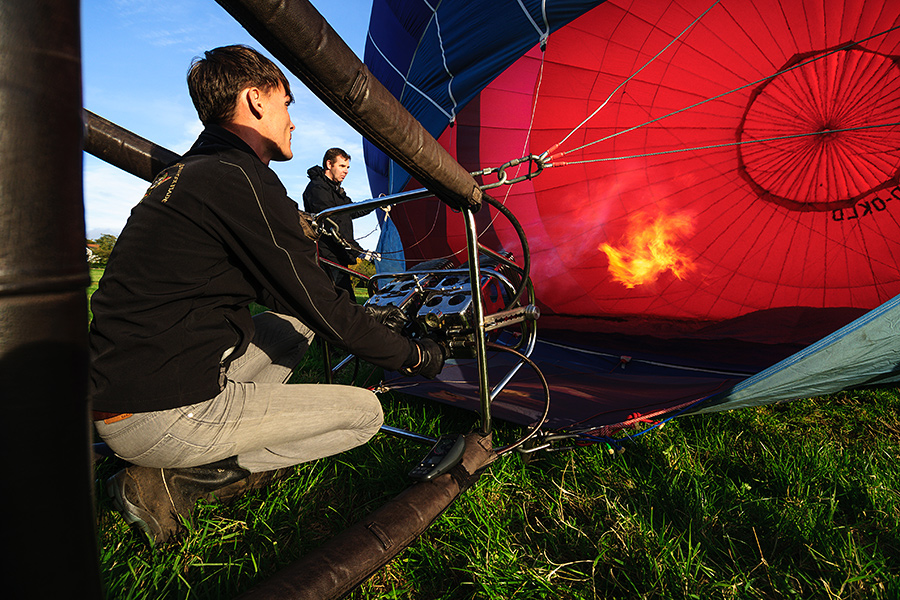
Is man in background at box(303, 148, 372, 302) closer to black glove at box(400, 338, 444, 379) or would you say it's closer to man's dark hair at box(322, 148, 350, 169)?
man's dark hair at box(322, 148, 350, 169)

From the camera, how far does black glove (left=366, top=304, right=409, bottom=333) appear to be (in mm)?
1913

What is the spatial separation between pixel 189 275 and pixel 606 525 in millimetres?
1387

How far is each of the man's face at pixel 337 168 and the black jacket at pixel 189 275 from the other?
11.2ft

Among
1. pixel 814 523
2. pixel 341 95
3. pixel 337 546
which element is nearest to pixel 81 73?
pixel 341 95

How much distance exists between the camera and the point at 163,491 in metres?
1.38

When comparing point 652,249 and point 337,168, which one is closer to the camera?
point 652,249

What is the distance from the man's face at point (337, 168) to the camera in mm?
4523

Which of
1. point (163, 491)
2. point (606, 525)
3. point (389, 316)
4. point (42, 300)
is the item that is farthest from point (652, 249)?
point (42, 300)

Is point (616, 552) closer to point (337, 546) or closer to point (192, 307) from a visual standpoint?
point (337, 546)

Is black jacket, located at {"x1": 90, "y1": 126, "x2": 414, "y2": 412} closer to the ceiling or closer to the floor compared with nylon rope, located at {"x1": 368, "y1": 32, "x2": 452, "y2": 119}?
closer to the floor

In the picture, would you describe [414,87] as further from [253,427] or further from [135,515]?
[135,515]

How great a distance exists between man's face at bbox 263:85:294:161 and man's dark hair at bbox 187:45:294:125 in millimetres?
35

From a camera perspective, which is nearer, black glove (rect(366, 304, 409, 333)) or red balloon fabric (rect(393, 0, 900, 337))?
black glove (rect(366, 304, 409, 333))

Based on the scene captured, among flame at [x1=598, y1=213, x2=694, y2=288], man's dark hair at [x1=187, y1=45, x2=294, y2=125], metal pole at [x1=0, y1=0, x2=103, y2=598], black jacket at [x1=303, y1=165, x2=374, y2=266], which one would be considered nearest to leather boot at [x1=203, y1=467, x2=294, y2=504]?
man's dark hair at [x1=187, y1=45, x2=294, y2=125]
